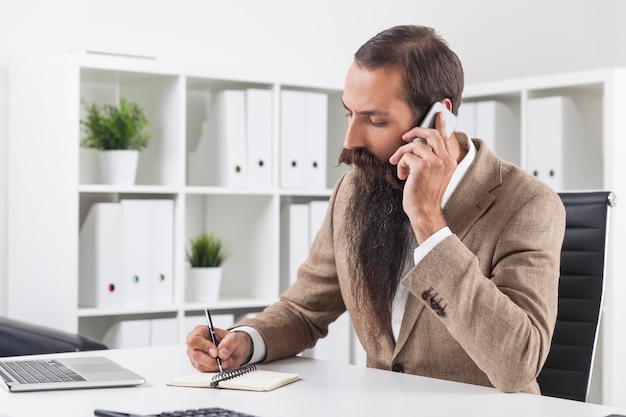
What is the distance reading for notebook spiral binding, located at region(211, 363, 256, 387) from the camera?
160 centimetres

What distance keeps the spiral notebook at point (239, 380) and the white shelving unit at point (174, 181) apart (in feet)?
4.84

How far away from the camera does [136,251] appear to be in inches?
125

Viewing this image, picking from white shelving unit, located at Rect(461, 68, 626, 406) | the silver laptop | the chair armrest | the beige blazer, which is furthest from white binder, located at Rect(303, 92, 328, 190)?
the silver laptop

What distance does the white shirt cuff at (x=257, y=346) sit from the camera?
1862 mm

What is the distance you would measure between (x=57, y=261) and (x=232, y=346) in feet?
4.69

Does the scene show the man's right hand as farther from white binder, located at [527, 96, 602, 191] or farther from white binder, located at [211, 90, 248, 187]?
white binder, located at [527, 96, 602, 191]

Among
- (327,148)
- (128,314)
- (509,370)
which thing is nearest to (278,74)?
(327,148)

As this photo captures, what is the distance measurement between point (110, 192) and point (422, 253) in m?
1.79

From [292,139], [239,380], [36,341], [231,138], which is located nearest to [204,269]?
[231,138]

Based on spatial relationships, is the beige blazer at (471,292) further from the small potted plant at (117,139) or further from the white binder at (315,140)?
the white binder at (315,140)

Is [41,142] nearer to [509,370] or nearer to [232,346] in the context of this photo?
[232,346]

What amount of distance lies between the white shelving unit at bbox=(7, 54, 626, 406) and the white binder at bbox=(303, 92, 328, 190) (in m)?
0.05

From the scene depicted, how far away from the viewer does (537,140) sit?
3756 millimetres

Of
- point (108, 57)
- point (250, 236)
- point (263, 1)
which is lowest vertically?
point (250, 236)
